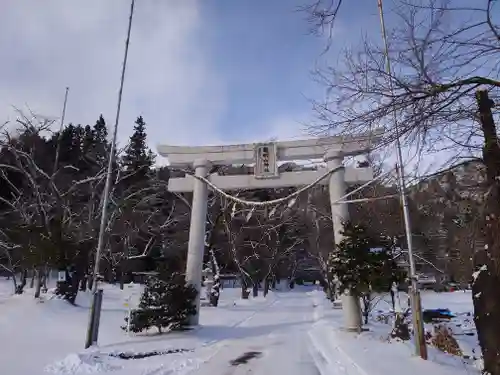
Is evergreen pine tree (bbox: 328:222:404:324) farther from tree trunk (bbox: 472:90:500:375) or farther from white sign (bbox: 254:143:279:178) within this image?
tree trunk (bbox: 472:90:500:375)

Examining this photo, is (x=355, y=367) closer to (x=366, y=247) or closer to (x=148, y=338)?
(x=366, y=247)

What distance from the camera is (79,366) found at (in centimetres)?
723

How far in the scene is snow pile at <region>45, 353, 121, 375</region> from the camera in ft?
22.9

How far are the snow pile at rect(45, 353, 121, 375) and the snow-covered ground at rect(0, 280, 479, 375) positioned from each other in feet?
0.05

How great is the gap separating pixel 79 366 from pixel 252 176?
356 inches

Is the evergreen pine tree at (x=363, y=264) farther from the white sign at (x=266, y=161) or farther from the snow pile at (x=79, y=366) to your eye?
the snow pile at (x=79, y=366)

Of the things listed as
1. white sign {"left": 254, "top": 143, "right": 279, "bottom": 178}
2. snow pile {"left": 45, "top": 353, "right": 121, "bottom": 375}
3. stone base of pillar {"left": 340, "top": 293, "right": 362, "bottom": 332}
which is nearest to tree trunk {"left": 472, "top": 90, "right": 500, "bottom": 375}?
snow pile {"left": 45, "top": 353, "right": 121, "bottom": 375}

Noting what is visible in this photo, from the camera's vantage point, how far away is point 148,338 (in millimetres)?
11281

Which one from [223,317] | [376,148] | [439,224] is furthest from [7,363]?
[439,224]

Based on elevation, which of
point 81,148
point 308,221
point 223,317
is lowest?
point 223,317

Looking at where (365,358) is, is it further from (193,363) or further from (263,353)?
(193,363)

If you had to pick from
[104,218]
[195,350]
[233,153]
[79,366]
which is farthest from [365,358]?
[233,153]

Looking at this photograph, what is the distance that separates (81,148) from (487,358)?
41856 mm

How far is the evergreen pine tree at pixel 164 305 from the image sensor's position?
11898 mm
